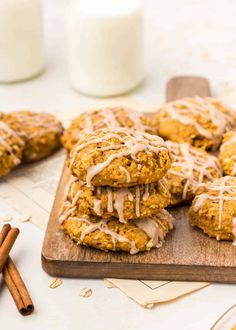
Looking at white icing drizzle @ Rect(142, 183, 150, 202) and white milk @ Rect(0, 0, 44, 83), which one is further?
white milk @ Rect(0, 0, 44, 83)

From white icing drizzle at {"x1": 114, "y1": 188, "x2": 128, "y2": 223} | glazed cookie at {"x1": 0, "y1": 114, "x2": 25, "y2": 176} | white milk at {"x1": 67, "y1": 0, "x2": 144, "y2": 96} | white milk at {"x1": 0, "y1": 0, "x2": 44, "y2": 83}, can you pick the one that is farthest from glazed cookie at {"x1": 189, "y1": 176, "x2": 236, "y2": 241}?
white milk at {"x1": 0, "y1": 0, "x2": 44, "y2": 83}

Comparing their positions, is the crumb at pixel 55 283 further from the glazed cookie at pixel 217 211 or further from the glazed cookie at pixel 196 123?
the glazed cookie at pixel 196 123

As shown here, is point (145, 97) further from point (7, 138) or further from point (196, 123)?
point (7, 138)

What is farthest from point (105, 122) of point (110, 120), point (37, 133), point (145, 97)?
point (145, 97)

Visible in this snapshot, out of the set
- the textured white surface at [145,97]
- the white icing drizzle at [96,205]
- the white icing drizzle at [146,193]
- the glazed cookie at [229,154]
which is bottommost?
the textured white surface at [145,97]

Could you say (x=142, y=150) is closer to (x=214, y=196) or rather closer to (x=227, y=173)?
(x=214, y=196)

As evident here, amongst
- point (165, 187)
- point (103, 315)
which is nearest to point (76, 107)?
point (165, 187)

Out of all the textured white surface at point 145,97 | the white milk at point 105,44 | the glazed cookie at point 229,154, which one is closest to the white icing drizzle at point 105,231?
the textured white surface at point 145,97

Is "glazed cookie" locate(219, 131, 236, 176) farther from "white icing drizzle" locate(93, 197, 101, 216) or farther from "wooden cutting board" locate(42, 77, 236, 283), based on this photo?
"white icing drizzle" locate(93, 197, 101, 216)
